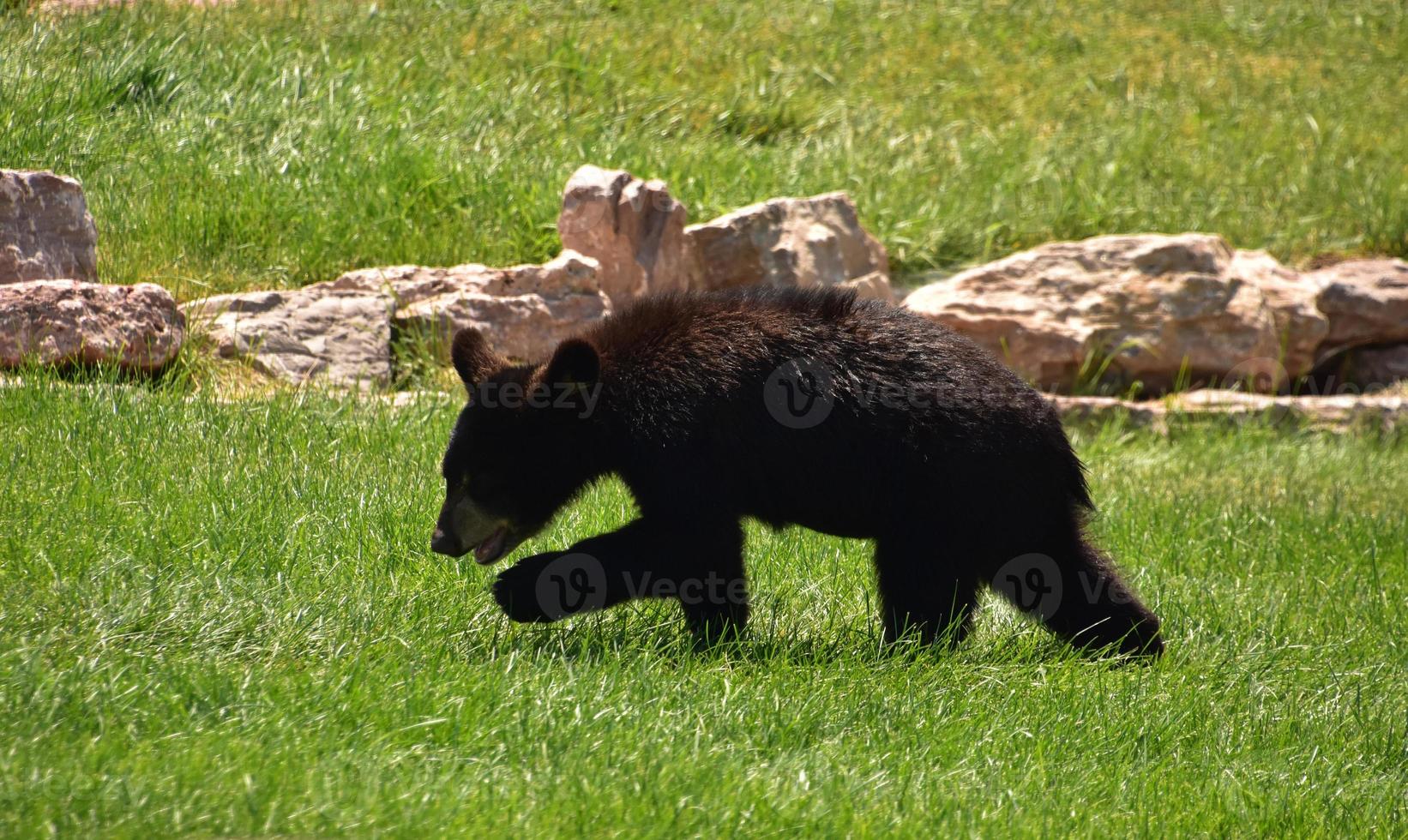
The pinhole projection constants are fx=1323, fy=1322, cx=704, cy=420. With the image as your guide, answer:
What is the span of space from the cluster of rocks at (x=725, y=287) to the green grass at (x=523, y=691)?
1.44m

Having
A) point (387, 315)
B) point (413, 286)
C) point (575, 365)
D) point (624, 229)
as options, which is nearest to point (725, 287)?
point (624, 229)

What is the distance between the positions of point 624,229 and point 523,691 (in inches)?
228

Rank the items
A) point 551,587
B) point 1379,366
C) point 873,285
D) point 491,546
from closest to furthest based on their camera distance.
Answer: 1. point 551,587
2. point 491,546
3. point 873,285
4. point 1379,366

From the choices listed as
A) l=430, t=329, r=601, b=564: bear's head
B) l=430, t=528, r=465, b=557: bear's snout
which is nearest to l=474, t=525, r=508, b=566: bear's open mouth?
l=430, t=329, r=601, b=564: bear's head

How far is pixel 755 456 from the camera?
4664 mm

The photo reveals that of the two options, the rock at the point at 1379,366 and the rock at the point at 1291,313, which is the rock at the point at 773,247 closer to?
the rock at the point at 1291,313

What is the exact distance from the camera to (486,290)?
865cm

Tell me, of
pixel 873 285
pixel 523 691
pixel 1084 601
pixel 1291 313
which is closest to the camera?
pixel 523 691

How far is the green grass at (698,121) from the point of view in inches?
356

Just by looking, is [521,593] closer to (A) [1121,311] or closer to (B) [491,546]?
(B) [491,546]

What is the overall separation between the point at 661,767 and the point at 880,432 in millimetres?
1595

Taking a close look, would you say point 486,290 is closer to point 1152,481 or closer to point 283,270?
point 283,270

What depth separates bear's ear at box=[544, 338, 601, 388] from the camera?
4.53 meters

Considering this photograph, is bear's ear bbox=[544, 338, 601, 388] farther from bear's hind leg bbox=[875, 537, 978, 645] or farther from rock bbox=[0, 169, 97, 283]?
rock bbox=[0, 169, 97, 283]
